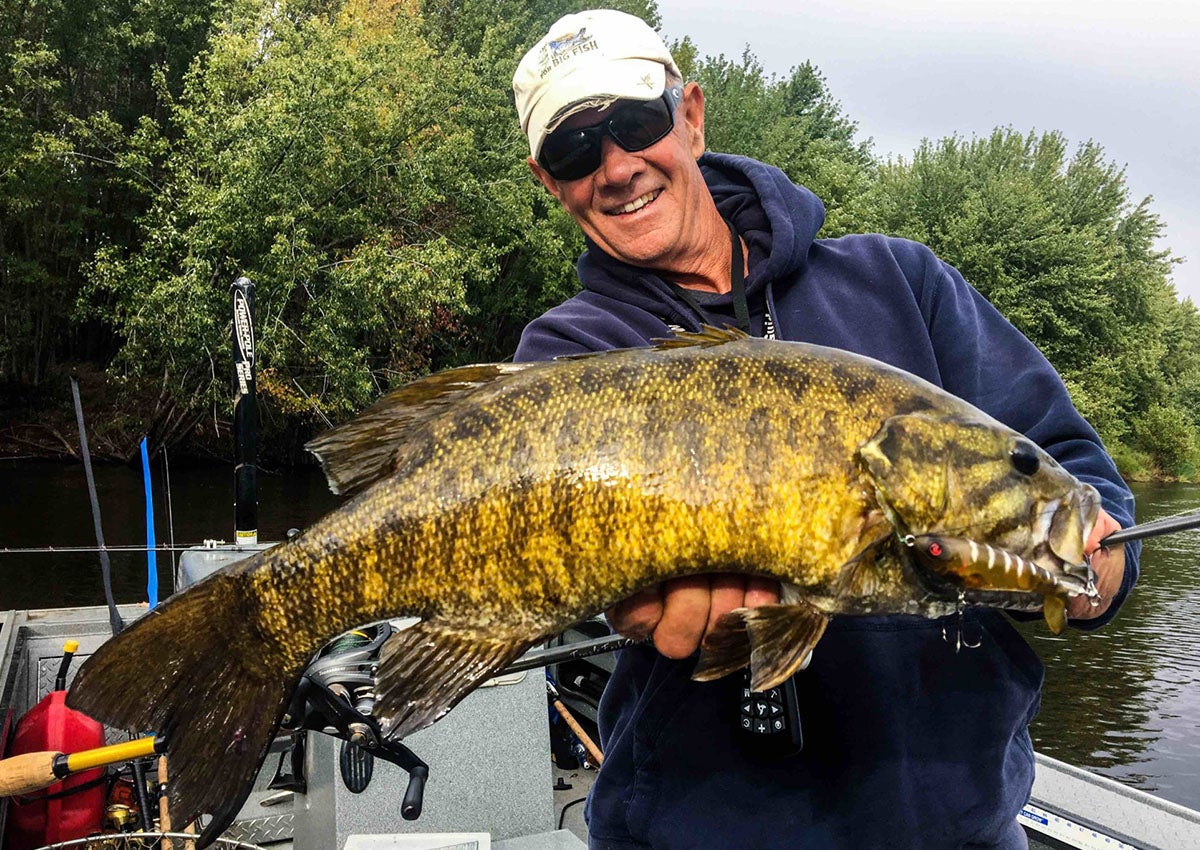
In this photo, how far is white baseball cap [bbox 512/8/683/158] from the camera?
2.58 metres

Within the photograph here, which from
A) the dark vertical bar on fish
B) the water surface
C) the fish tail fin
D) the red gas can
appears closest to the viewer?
the fish tail fin

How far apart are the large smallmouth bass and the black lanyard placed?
48 cm

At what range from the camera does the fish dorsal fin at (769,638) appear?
1.83 meters

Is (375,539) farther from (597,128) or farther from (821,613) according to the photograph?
(597,128)

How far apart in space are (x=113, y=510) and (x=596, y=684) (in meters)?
18.9

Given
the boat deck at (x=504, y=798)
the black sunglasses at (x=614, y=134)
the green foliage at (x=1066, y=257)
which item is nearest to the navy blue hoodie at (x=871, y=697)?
the black sunglasses at (x=614, y=134)

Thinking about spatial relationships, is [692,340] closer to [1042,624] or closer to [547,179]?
[547,179]

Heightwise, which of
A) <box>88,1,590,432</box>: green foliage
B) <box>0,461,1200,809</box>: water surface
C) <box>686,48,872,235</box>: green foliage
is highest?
<box>686,48,872,235</box>: green foliage

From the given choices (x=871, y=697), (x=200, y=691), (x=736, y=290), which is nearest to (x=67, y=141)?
(x=736, y=290)

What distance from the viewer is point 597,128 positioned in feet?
8.61

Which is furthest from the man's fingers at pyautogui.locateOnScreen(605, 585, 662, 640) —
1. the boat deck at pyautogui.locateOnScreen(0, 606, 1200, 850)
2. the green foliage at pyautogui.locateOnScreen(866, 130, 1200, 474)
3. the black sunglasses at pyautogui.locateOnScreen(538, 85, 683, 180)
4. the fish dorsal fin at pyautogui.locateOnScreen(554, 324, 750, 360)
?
the green foliage at pyautogui.locateOnScreen(866, 130, 1200, 474)

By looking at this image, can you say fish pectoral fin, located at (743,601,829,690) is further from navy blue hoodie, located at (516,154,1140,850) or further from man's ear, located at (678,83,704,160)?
man's ear, located at (678,83,704,160)

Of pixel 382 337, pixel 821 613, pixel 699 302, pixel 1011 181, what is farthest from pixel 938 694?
pixel 1011 181

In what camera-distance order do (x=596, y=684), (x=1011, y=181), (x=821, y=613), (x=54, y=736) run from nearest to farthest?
(x=821, y=613) < (x=54, y=736) < (x=596, y=684) < (x=1011, y=181)
